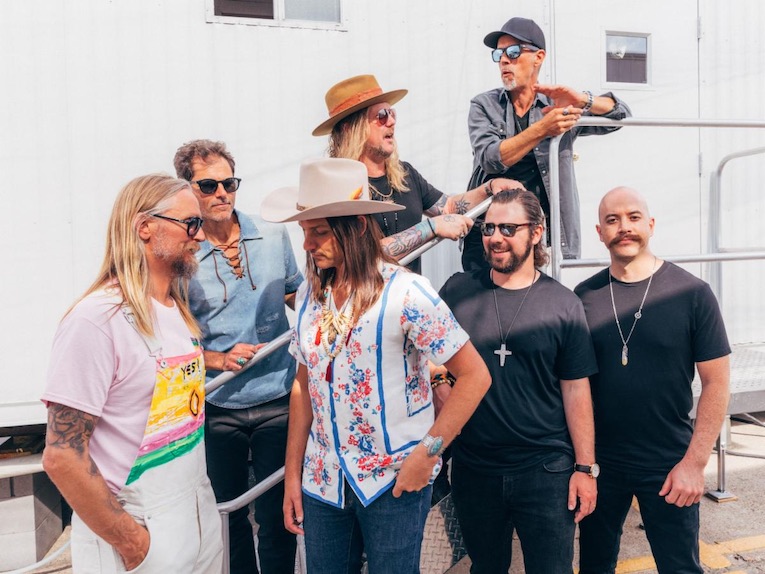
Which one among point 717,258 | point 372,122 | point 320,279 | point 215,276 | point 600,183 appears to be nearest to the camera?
point 320,279

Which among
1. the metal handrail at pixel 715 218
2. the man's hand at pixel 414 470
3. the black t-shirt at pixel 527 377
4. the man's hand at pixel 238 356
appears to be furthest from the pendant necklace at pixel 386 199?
the metal handrail at pixel 715 218

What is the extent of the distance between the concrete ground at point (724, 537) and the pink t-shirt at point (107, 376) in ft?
7.62

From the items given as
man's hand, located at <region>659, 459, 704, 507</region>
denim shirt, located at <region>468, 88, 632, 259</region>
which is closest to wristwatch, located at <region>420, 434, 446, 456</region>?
man's hand, located at <region>659, 459, 704, 507</region>

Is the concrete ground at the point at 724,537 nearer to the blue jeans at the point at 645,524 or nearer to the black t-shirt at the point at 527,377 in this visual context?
the blue jeans at the point at 645,524

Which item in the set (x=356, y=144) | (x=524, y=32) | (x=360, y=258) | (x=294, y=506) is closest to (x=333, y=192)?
(x=360, y=258)

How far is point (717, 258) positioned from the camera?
105 inches

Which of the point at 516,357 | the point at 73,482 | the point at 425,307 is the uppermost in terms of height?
the point at 425,307

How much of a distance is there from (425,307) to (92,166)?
8.34ft

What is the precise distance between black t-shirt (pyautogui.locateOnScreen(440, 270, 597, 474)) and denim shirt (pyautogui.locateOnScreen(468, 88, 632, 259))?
614 mm

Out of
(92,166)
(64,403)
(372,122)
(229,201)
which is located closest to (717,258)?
(372,122)

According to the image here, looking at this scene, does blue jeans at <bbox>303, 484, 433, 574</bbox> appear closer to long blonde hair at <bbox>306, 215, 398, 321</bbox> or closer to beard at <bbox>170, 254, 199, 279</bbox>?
long blonde hair at <bbox>306, 215, 398, 321</bbox>

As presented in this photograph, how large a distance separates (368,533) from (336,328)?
1.96ft

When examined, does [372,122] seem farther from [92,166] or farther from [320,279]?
[92,166]

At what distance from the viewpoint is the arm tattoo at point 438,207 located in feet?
9.05
